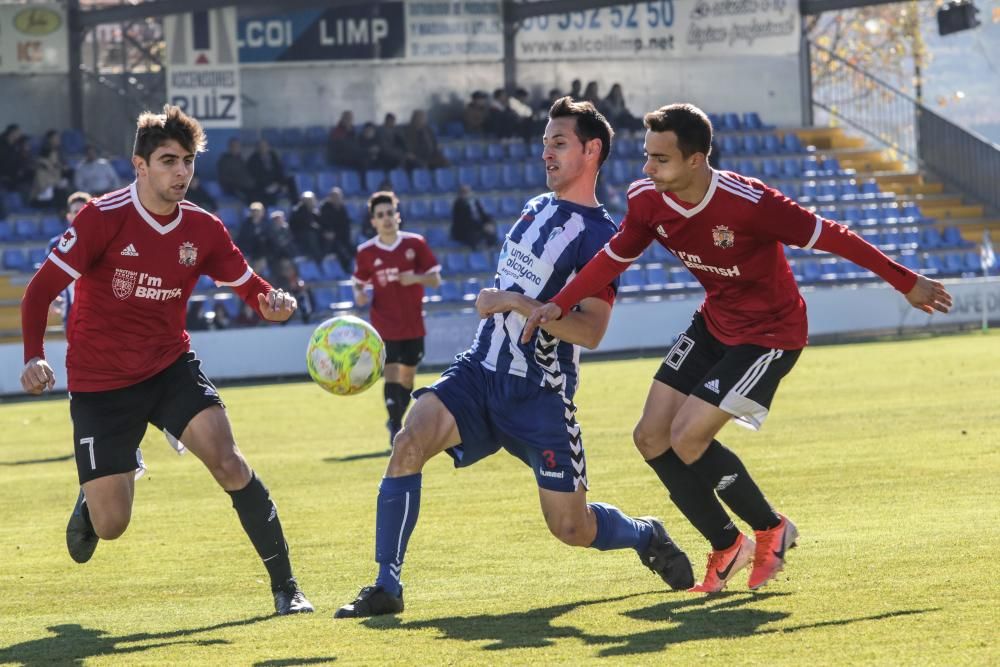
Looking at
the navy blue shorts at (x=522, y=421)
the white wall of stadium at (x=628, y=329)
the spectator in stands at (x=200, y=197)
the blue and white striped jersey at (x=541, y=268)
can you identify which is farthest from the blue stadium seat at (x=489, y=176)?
the navy blue shorts at (x=522, y=421)

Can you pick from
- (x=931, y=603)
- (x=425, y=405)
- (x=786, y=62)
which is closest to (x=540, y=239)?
(x=425, y=405)

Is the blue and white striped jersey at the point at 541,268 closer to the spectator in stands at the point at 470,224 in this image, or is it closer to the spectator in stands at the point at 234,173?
the spectator in stands at the point at 234,173

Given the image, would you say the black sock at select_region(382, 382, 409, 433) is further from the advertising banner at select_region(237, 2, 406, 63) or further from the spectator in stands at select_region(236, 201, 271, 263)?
the advertising banner at select_region(237, 2, 406, 63)

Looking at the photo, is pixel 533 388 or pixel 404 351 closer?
pixel 533 388

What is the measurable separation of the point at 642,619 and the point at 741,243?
5.45 feet

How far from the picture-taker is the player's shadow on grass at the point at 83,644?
634 centimetres

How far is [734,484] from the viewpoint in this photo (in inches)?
293

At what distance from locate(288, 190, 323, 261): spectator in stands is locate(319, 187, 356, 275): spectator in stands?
0.35 feet

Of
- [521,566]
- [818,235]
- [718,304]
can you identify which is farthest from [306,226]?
[818,235]

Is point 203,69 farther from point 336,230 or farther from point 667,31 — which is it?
point 667,31

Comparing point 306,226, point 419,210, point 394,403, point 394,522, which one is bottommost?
point 394,403

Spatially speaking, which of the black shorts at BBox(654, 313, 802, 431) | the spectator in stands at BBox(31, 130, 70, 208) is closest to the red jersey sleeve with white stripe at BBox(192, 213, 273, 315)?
the black shorts at BBox(654, 313, 802, 431)

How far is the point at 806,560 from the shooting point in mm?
7918

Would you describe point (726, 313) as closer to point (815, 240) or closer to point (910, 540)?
point (815, 240)
